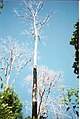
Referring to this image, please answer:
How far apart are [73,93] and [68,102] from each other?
0.15 metres

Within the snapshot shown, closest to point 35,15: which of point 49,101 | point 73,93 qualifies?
point 73,93

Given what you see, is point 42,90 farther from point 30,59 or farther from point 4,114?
point 4,114

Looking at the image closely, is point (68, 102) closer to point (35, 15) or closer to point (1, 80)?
point (35, 15)

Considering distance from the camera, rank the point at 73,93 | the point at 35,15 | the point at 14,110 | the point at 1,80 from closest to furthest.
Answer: the point at 73,93 → the point at 14,110 → the point at 35,15 → the point at 1,80

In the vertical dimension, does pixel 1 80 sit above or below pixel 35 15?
below

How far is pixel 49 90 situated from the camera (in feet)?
27.4

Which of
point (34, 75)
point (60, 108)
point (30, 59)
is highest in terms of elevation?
point (30, 59)

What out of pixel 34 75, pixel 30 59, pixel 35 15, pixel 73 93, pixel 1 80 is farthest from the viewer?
pixel 30 59

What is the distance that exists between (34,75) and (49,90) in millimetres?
3289

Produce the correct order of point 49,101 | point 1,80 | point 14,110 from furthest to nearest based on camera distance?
point 49,101, point 1,80, point 14,110

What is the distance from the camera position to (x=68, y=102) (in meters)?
3.79

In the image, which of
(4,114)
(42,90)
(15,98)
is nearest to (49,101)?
(42,90)

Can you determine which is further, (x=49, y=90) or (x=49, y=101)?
(x=49, y=101)

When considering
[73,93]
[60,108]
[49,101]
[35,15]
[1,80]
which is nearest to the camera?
[73,93]
